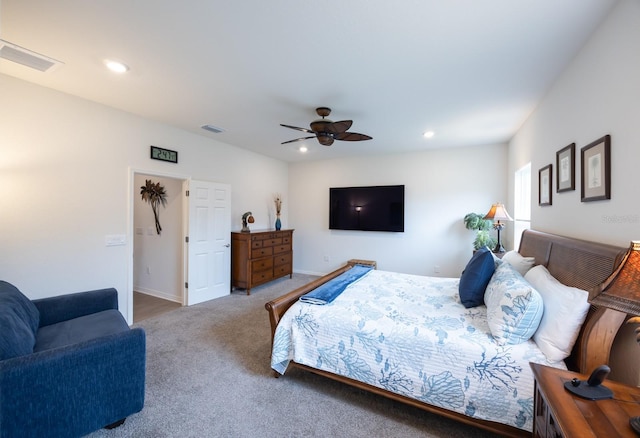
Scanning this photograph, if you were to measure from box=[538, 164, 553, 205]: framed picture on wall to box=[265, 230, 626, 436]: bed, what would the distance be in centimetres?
46

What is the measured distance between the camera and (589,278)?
59.3 inches

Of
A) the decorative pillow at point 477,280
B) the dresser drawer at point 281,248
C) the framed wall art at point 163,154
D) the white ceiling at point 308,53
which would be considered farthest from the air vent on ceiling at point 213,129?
the decorative pillow at point 477,280

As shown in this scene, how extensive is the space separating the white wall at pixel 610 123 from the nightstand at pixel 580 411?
0.47 m

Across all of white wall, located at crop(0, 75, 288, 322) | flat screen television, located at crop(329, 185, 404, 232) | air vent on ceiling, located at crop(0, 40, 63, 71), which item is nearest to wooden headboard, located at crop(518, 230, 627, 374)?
flat screen television, located at crop(329, 185, 404, 232)

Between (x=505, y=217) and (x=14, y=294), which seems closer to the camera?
(x=14, y=294)

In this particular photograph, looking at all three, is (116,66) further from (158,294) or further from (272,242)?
(158,294)

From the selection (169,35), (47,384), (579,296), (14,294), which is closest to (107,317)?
(14,294)

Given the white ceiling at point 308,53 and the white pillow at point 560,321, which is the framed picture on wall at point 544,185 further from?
the white pillow at point 560,321

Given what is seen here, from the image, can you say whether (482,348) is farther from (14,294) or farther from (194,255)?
A: (194,255)

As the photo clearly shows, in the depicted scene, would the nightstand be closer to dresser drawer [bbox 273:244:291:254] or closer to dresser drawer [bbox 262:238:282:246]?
dresser drawer [bbox 262:238:282:246]

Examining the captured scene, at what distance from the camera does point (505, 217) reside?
3486 millimetres

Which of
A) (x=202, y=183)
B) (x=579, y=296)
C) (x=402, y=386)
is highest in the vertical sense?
(x=202, y=183)

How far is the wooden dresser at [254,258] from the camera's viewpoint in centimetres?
452

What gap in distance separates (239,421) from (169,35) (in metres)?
2.75
